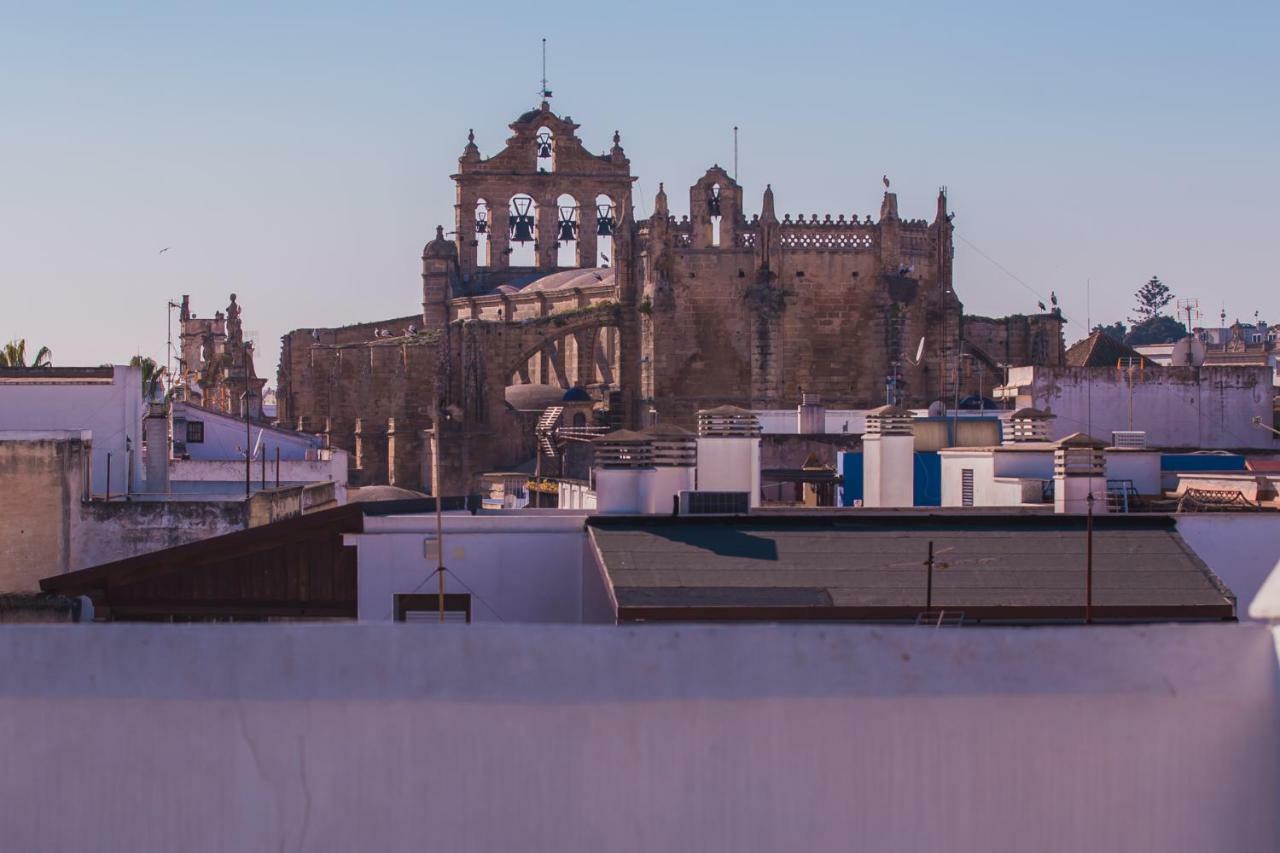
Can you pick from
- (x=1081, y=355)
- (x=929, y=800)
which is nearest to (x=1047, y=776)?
(x=929, y=800)

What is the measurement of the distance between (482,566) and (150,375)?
39.4m

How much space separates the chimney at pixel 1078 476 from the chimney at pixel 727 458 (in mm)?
3389

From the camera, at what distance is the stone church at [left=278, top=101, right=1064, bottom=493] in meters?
47.7

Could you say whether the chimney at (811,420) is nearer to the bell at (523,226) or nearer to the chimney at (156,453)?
the chimney at (156,453)

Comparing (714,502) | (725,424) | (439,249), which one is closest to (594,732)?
(714,502)

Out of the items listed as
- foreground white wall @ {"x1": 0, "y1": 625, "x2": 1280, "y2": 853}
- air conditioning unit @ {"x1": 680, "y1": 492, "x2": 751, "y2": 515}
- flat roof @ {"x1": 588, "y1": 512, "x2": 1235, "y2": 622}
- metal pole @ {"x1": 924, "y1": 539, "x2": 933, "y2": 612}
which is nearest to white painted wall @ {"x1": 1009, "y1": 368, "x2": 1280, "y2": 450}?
air conditioning unit @ {"x1": 680, "y1": 492, "x2": 751, "y2": 515}

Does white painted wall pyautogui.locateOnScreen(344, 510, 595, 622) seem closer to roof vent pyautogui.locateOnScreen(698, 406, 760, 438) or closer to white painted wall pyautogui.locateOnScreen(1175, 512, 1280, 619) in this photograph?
white painted wall pyautogui.locateOnScreen(1175, 512, 1280, 619)

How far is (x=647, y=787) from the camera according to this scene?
826cm

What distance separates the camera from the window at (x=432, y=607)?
14.9 metres

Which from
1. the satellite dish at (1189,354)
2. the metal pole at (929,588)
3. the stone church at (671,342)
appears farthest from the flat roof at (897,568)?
the stone church at (671,342)

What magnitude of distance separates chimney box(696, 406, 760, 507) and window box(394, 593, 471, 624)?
A: 19.3 feet

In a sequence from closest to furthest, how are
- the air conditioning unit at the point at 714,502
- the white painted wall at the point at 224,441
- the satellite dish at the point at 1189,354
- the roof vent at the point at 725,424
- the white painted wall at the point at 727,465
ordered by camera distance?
the air conditioning unit at the point at 714,502 < the white painted wall at the point at 727,465 < the roof vent at the point at 725,424 < the white painted wall at the point at 224,441 < the satellite dish at the point at 1189,354

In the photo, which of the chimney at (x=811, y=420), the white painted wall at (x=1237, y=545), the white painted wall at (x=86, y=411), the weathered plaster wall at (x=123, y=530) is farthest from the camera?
the chimney at (x=811, y=420)

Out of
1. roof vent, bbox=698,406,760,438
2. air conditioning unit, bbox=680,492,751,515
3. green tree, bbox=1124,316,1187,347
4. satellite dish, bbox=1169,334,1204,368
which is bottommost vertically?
air conditioning unit, bbox=680,492,751,515
